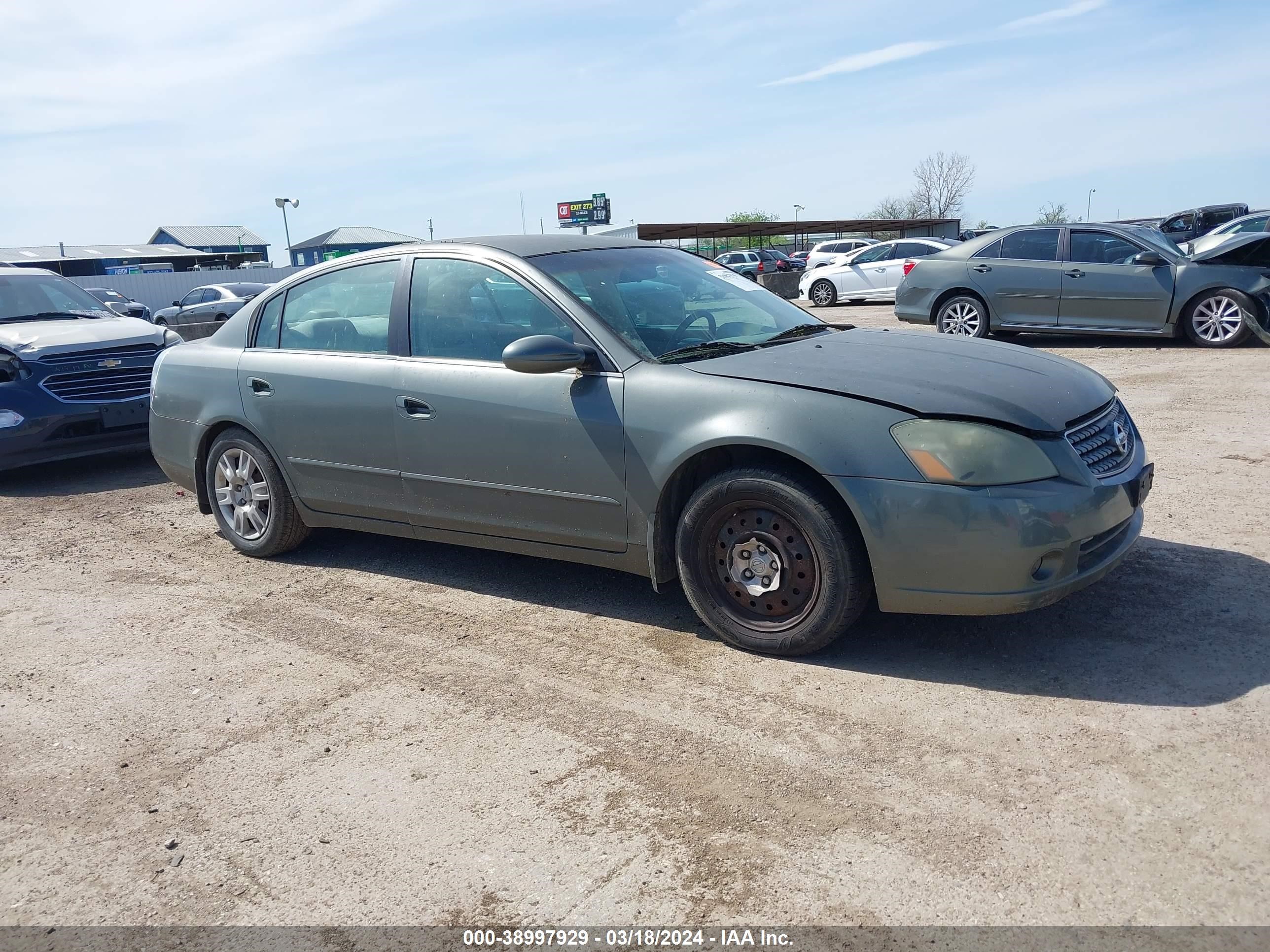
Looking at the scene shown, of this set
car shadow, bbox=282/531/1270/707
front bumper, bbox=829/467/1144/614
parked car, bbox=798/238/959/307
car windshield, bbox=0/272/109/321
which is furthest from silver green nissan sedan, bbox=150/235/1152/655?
parked car, bbox=798/238/959/307

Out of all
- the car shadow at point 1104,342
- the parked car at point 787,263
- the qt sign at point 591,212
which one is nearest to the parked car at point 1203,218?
the parked car at point 787,263

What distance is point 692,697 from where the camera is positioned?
143 inches

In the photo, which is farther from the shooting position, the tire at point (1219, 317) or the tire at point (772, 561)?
the tire at point (1219, 317)

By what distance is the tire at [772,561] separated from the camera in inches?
144

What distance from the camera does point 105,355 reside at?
822 centimetres

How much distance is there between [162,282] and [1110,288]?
35645 millimetres

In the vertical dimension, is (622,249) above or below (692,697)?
above

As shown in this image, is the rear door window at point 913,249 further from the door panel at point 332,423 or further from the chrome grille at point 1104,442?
the door panel at point 332,423

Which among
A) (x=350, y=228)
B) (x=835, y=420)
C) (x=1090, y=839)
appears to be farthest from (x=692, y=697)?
(x=350, y=228)

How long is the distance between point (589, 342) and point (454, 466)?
33.6 inches

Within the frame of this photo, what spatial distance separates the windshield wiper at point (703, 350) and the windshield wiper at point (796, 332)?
130 millimetres

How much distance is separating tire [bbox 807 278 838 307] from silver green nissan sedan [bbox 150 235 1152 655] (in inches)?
665

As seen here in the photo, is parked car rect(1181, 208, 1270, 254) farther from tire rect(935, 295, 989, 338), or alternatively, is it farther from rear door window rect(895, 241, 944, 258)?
rear door window rect(895, 241, 944, 258)

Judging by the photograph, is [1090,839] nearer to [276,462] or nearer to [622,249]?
[622,249]
